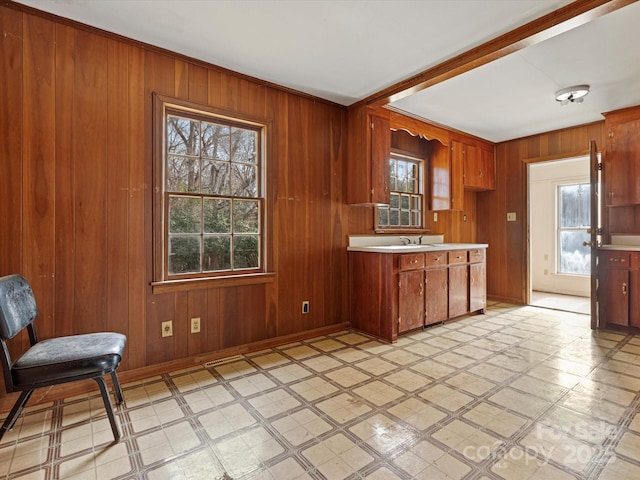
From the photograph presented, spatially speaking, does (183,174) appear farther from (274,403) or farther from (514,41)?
(514,41)

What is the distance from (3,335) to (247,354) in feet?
5.59

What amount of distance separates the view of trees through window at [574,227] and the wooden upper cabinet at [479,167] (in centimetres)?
172

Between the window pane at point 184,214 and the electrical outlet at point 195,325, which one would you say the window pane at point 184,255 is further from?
the electrical outlet at point 195,325

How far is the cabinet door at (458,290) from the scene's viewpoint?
3.93 m

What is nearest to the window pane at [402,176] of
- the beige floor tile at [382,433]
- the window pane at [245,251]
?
the window pane at [245,251]

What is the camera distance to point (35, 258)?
2.11m

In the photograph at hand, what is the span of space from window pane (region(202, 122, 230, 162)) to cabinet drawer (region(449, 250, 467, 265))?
9.07ft

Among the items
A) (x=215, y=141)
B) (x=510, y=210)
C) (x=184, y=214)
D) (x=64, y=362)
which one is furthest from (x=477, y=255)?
(x=64, y=362)

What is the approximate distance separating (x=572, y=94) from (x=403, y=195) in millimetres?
2018

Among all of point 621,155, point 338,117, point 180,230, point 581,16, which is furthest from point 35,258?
point 621,155

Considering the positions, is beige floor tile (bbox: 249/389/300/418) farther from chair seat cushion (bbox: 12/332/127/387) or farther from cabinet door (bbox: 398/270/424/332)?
cabinet door (bbox: 398/270/424/332)

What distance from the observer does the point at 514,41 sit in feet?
7.58

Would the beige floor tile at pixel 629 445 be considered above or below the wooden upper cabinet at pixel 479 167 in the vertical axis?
below

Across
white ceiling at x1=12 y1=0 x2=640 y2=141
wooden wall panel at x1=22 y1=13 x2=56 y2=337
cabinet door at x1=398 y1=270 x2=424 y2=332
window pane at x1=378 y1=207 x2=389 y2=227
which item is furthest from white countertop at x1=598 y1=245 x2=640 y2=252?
wooden wall panel at x1=22 y1=13 x2=56 y2=337
